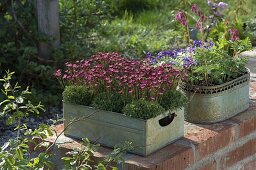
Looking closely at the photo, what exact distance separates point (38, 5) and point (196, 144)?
2.70 metres

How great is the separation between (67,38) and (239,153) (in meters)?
2.87

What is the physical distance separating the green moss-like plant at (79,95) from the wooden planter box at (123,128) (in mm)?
26

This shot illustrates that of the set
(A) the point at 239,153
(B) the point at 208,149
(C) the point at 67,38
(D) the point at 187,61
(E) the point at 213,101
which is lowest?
(C) the point at 67,38

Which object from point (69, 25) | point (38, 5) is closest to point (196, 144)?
point (38, 5)

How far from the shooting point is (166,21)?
8305mm

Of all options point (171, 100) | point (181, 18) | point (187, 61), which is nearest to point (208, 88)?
point (187, 61)

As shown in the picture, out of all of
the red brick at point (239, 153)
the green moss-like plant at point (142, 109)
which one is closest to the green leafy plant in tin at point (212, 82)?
the red brick at point (239, 153)

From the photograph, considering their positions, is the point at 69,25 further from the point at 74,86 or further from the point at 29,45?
the point at 74,86

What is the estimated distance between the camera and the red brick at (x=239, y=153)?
3.02 metres

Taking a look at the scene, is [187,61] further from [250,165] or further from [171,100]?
[250,165]

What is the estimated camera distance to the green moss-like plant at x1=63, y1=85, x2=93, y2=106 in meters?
2.76

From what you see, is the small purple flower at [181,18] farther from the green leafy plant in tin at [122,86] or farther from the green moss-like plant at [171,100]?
the green moss-like plant at [171,100]

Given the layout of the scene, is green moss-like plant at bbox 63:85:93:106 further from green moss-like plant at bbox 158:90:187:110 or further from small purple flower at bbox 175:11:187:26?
small purple flower at bbox 175:11:187:26

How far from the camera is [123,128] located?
262cm
